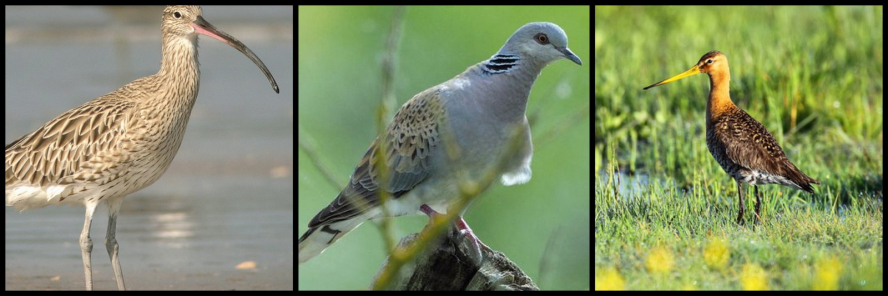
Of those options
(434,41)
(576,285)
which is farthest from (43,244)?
(576,285)

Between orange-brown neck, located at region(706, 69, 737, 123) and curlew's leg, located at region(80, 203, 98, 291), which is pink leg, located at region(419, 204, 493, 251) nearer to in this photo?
orange-brown neck, located at region(706, 69, 737, 123)

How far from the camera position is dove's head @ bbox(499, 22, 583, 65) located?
484 cm

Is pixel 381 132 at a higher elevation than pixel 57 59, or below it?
below

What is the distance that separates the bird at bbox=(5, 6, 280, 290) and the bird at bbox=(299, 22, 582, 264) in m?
0.82

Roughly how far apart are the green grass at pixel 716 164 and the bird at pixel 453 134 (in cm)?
70

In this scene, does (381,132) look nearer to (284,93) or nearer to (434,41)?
(434,41)

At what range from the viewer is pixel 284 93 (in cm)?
1140

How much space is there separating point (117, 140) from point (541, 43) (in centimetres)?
203

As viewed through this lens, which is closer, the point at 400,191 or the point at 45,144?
the point at 400,191

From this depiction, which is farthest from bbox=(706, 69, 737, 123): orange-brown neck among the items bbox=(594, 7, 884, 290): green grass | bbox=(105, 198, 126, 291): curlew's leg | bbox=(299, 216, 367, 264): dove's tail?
bbox=(105, 198, 126, 291): curlew's leg

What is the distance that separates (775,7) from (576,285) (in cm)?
230

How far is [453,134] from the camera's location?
4863 millimetres

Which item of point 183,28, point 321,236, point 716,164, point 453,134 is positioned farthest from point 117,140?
point 716,164

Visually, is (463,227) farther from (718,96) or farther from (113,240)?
(113,240)
